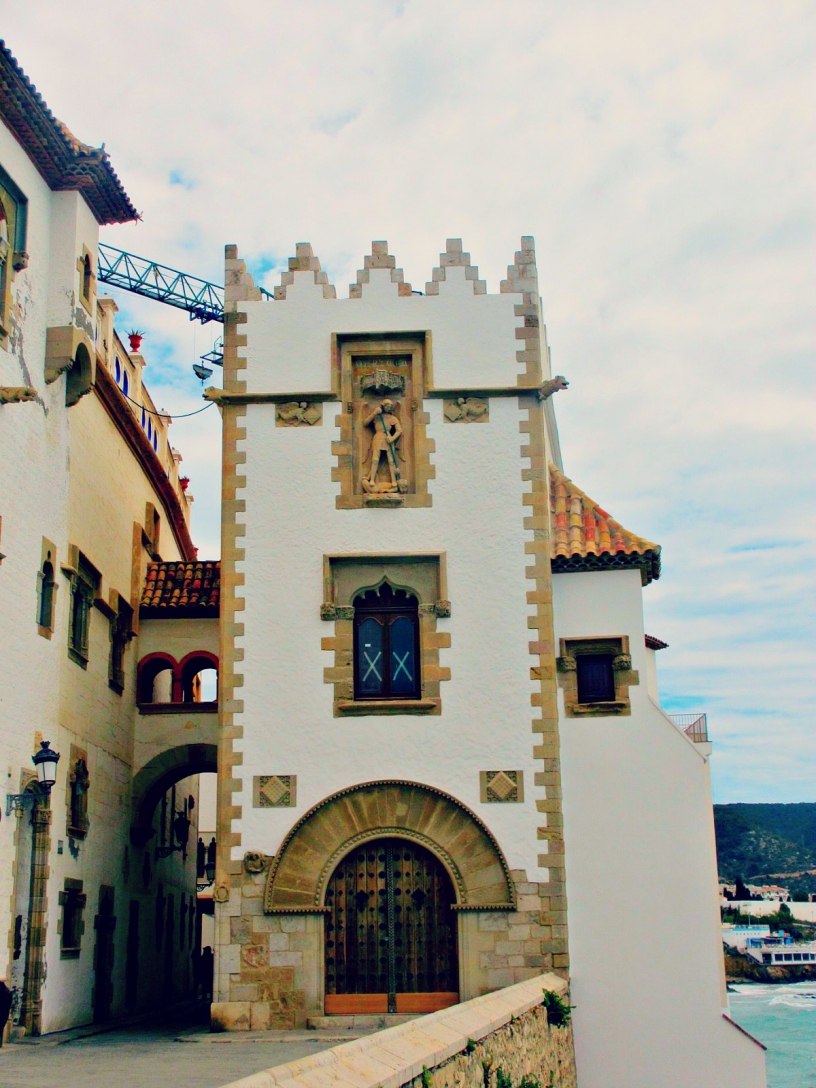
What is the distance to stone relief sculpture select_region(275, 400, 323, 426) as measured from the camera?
66.7 ft

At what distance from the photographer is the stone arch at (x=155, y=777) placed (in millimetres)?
23719

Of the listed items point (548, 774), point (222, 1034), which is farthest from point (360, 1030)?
point (548, 774)

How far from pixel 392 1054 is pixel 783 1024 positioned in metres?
67.2

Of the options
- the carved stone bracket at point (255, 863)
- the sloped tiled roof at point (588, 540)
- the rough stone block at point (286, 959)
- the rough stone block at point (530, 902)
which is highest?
the sloped tiled roof at point (588, 540)

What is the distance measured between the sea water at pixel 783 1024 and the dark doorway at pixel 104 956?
69.1 feet

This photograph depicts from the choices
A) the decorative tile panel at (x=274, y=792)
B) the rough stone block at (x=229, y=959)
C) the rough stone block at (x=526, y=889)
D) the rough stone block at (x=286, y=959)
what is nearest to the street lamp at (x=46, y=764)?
the decorative tile panel at (x=274, y=792)

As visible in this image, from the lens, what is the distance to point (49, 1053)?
1520 cm

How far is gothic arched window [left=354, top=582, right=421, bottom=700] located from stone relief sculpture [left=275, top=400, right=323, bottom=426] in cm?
275

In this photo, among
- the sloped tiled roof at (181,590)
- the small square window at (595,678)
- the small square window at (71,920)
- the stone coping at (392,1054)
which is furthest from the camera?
the sloped tiled roof at (181,590)

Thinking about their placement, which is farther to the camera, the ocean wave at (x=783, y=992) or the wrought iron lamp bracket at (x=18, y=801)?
the ocean wave at (x=783, y=992)

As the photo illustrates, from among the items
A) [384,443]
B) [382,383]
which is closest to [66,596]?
[384,443]

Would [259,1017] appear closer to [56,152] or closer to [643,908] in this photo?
[643,908]

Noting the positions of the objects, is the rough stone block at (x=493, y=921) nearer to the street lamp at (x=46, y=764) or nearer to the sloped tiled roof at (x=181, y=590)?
the street lamp at (x=46, y=764)

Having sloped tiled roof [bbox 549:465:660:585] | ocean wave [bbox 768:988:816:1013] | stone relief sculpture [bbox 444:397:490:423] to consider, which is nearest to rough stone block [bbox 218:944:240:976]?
sloped tiled roof [bbox 549:465:660:585]
